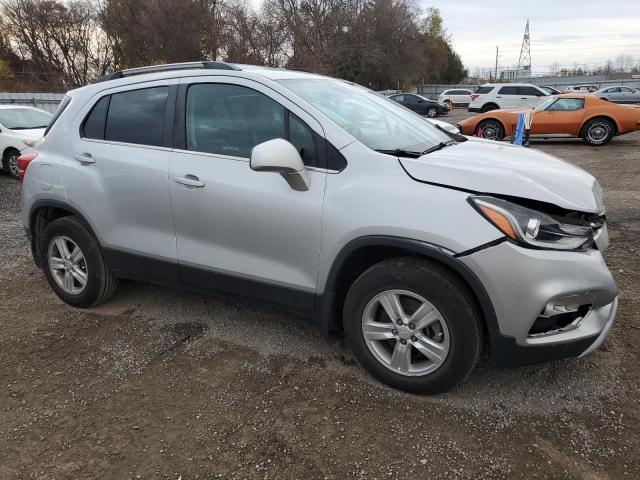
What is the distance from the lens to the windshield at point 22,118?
32.1 ft

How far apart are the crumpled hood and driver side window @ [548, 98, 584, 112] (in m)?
11.8

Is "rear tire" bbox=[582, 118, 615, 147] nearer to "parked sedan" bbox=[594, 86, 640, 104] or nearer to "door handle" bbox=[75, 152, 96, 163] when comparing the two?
"door handle" bbox=[75, 152, 96, 163]

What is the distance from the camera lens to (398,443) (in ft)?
7.86

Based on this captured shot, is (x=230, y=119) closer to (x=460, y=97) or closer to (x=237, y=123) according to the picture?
(x=237, y=123)

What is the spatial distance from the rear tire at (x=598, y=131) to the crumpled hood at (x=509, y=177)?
38.8ft

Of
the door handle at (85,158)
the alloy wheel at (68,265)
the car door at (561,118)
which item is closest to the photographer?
the door handle at (85,158)

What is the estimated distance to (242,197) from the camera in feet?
9.44

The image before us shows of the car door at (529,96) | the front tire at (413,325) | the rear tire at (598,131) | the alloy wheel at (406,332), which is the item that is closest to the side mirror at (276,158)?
the front tire at (413,325)

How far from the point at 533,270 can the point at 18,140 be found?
10105 mm

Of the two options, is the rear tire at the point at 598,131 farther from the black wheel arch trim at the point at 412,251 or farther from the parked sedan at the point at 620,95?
the parked sedan at the point at 620,95

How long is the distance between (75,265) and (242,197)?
5.87 ft

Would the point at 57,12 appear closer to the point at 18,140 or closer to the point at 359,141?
the point at 18,140

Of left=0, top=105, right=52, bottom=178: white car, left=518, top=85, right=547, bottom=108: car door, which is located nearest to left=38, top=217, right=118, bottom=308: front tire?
left=0, top=105, right=52, bottom=178: white car

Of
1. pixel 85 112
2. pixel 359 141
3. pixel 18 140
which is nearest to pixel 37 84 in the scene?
pixel 18 140
